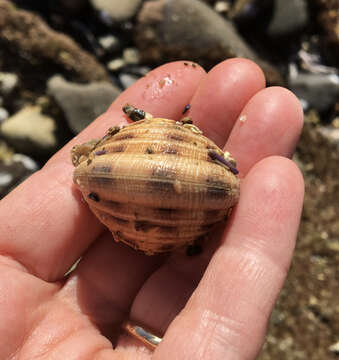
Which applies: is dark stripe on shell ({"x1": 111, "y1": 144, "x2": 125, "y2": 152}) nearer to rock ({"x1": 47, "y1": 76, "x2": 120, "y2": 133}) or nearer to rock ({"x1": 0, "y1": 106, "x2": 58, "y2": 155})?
rock ({"x1": 47, "y1": 76, "x2": 120, "y2": 133})

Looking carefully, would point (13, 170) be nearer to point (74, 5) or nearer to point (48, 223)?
point (74, 5)

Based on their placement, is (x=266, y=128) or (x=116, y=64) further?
(x=116, y=64)

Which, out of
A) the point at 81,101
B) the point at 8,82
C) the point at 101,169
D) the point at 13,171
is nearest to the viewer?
the point at 101,169

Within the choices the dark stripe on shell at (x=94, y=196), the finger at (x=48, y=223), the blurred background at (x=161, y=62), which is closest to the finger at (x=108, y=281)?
the finger at (x=48, y=223)

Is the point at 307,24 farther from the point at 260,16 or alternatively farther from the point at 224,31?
the point at 224,31

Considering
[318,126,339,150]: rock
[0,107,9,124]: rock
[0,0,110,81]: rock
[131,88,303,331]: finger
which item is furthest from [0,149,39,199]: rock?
[318,126,339,150]: rock

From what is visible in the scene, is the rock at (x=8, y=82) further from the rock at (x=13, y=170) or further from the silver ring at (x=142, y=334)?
the silver ring at (x=142, y=334)

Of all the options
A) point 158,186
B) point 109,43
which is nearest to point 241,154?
point 158,186
